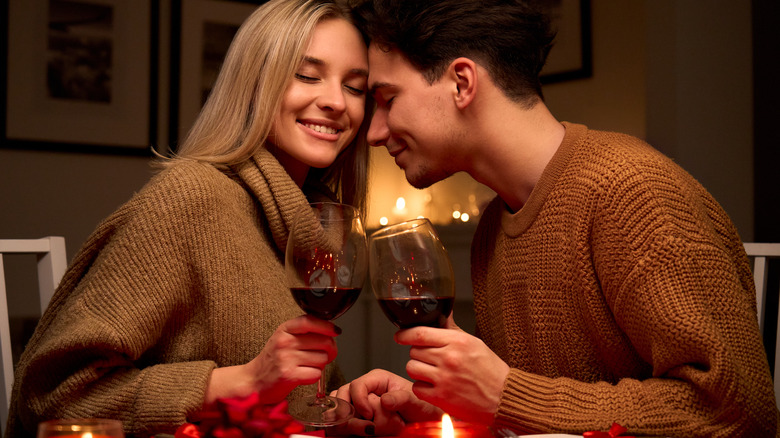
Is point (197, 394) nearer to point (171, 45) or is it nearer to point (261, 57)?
point (261, 57)

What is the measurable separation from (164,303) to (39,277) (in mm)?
519

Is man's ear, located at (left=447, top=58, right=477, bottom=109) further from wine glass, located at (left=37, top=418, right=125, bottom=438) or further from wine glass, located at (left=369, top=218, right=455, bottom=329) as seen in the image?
wine glass, located at (left=37, top=418, right=125, bottom=438)

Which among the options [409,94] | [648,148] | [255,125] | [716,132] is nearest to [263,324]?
[255,125]

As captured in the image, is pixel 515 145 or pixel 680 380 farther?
pixel 515 145

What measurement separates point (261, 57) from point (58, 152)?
2.20 m

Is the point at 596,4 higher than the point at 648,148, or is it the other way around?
the point at 596,4

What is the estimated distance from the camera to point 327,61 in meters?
1.66

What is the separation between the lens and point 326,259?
1.01 metres

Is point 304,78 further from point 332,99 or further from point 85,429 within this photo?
point 85,429

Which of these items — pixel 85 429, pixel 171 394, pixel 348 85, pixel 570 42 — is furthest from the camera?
pixel 570 42

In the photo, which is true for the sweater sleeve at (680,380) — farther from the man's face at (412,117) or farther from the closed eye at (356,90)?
the closed eye at (356,90)

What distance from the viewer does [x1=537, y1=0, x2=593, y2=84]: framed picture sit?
132 inches

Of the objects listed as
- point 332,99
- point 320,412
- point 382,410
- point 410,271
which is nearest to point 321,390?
point 320,412

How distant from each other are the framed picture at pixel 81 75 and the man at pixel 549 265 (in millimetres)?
2232
